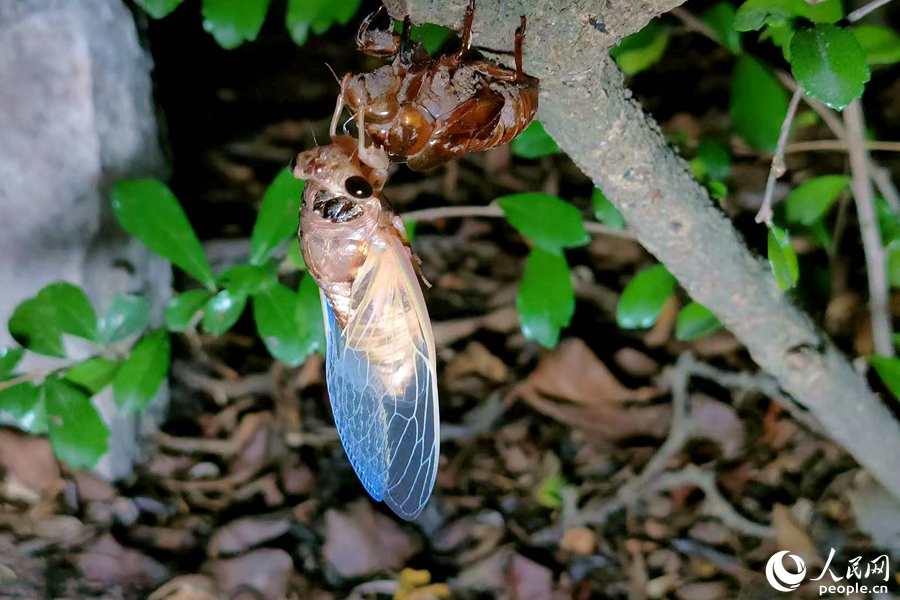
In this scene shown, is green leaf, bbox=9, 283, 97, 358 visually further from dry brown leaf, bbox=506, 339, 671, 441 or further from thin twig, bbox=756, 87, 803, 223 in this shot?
thin twig, bbox=756, 87, 803, 223

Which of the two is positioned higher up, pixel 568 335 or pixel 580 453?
pixel 568 335

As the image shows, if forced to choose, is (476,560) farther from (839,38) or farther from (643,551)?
(839,38)

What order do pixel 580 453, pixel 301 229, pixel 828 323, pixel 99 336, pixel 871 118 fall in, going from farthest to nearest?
1. pixel 871 118
2. pixel 828 323
3. pixel 580 453
4. pixel 99 336
5. pixel 301 229

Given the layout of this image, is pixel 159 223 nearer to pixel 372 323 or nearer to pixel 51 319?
pixel 51 319

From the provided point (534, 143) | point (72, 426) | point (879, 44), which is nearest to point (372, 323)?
point (534, 143)

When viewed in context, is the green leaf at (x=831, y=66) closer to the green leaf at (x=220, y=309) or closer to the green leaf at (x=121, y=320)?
the green leaf at (x=220, y=309)

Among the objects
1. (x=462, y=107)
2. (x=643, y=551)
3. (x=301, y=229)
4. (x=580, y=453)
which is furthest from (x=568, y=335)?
(x=462, y=107)
